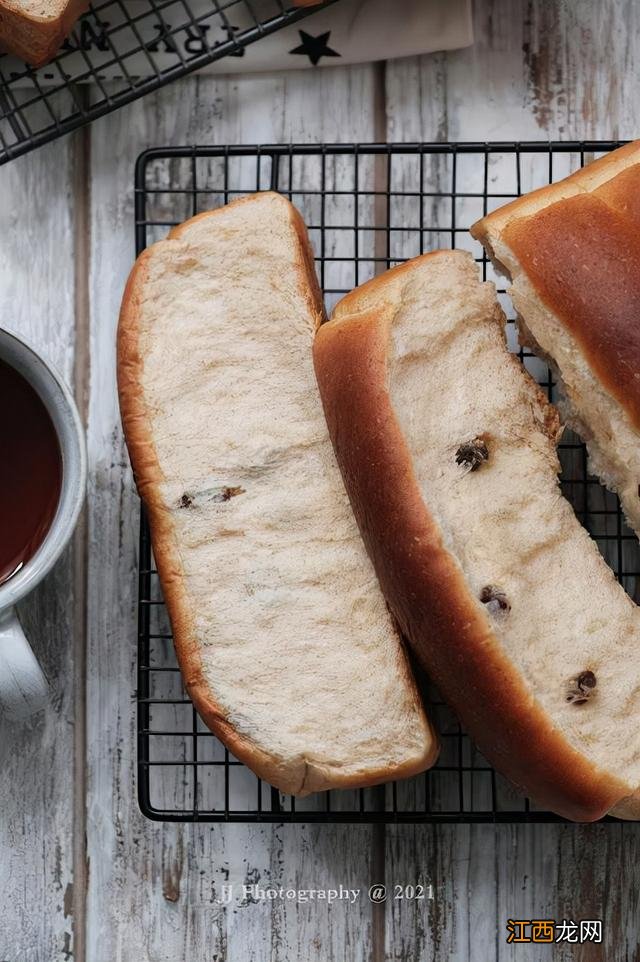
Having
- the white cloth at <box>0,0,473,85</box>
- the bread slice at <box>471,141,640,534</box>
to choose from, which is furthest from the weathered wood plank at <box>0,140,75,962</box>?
the bread slice at <box>471,141,640,534</box>

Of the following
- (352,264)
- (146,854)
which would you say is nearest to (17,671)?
(146,854)

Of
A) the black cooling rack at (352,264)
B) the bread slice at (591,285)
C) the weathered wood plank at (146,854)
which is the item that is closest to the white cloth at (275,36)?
the black cooling rack at (352,264)

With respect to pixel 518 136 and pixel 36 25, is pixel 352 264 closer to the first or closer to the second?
pixel 518 136

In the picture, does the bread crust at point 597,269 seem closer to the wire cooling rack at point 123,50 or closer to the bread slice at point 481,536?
the bread slice at point 481,536


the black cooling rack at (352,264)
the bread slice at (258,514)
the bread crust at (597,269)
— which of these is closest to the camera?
the bread crust at (597,269)

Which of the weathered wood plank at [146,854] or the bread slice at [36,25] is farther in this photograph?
the weathered wood plank at [146,854]

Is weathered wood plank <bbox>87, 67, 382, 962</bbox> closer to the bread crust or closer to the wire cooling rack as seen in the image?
the wire cooling rack
